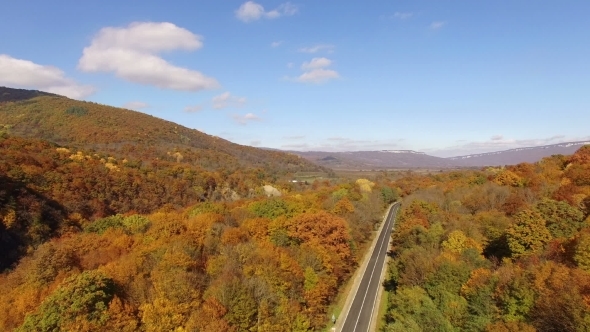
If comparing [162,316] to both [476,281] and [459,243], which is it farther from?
[459,243]

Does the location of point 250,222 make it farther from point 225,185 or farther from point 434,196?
point 225,185

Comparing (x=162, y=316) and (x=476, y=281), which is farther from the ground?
(x=476, y=281)

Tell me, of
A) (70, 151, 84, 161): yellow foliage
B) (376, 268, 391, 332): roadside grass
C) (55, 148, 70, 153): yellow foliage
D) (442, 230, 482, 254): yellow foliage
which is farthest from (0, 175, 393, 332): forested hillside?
(55, 148, 70, 153): yellow foliage

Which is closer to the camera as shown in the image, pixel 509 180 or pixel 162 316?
pixel 162 316

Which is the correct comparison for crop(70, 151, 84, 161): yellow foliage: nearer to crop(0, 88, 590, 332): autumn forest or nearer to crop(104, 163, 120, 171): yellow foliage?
crop(0, 88, 590, 332): autumn forest

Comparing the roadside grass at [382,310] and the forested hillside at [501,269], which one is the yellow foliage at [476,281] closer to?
the forested hillside at [501,269]

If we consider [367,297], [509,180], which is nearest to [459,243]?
[367,297]
